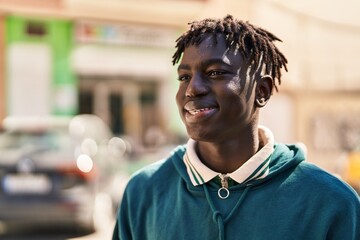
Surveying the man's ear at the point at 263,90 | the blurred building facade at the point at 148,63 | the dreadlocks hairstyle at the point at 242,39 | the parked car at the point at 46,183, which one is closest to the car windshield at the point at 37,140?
the parked car at the point at 46,183

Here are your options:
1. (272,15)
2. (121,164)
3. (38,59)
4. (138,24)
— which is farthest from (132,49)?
(121,164)

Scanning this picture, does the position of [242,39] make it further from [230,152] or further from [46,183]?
[46,183]

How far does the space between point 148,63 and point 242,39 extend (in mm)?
14451

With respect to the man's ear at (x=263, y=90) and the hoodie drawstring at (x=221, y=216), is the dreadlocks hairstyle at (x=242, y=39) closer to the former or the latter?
the man's ear at (x=263, y=90)

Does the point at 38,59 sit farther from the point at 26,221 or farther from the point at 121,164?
the point at 26,221

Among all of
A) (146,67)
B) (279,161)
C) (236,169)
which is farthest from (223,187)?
(146,67)

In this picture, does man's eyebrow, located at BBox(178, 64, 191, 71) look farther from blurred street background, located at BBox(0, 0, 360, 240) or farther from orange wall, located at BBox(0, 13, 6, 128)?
orange wall, located at BBox(0, 13, 6, 128)

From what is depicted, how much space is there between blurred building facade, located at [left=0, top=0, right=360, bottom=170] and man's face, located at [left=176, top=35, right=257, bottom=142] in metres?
12.9

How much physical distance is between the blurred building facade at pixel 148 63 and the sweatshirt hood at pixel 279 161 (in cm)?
1273

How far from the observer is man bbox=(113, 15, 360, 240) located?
1.76 meters

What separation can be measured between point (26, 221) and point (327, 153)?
1211 cm

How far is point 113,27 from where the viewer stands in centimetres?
1582

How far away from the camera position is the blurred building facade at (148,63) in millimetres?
15242

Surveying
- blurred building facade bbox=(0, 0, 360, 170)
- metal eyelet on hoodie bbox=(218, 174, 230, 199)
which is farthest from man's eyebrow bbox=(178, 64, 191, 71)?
blurred building facade bbox=(0, 0, 360, 170)
